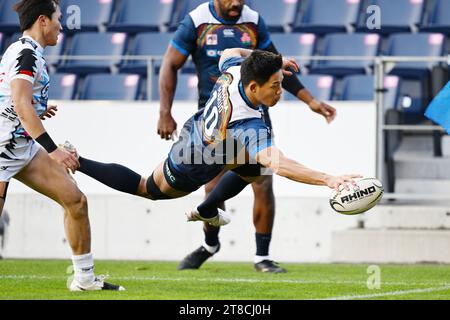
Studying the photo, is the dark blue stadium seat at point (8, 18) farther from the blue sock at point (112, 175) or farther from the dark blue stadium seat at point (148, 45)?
Answer: the blue sock at point (112, 175)

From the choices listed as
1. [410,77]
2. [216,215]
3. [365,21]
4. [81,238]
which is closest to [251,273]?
[216,215]

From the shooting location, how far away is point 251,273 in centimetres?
957

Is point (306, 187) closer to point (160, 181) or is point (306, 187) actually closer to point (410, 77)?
point (410, 77)

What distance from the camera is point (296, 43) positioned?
1458 centimetres

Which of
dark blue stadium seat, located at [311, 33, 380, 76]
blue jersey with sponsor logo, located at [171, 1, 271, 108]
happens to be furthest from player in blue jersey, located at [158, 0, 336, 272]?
dark blue stadium seat, located at [311, 33, 380, 76]

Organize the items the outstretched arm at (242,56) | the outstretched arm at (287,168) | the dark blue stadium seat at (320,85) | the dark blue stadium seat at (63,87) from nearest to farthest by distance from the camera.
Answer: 1. the outstretched arm at (287,168)
2. the outstretched arm at (242,56)
3. the dark blue stadium seat at (320,85)
4. the dark blue stadium seat at (63,87)

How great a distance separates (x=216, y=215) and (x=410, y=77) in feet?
16.5

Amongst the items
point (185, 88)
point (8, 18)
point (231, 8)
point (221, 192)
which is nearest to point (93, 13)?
point (8, 18)

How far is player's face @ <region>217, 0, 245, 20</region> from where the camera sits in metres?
9.45

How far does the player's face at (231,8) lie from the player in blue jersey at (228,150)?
36.8 inches

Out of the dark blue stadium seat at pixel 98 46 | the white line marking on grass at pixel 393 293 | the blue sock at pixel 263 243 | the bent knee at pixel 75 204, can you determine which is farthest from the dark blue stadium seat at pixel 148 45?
the white line marking on grass at pixel 393 293

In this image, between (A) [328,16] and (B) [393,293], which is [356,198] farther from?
(A) [328,16]

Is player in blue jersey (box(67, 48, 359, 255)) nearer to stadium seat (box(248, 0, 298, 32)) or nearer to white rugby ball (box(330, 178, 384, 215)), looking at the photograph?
white rugby ball (box(330, 178, 384, 215))

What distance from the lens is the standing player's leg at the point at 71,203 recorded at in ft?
24.2
